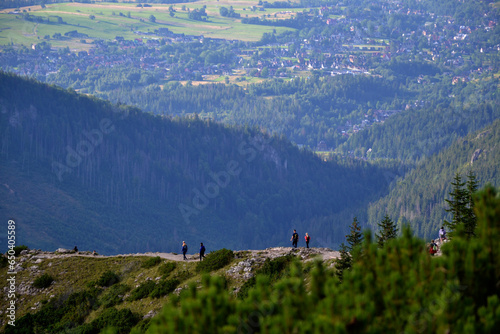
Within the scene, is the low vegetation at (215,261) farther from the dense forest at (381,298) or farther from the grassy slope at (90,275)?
the dense forest at (381,298)

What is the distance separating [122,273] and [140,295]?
Result: 8.25 meters

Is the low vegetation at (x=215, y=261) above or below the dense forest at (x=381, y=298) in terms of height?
below

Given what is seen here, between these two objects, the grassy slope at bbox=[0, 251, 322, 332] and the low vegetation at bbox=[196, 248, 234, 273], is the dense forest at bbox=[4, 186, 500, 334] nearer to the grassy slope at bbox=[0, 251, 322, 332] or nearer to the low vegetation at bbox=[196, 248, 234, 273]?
the grassy slope at bbox=[0, 251, 322, 332]

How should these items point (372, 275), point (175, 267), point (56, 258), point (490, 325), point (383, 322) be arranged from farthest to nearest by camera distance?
point (56, 258) < point (175, 267) < point (372, 275) < point (383, 322) < point (490, 325)

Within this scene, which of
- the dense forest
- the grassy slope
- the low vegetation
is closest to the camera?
the dense forest

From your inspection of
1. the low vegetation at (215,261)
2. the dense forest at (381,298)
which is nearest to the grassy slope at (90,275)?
the low vegetation at (215,261)

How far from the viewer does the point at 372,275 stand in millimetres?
32750

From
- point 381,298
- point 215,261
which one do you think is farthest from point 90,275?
point 381,298

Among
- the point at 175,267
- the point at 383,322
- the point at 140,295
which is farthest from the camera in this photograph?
the point at 175,267

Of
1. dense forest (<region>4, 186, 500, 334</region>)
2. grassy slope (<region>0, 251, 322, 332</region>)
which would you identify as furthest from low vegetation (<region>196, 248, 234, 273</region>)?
dense forest (<region>4, 186, 500, 334</region>)

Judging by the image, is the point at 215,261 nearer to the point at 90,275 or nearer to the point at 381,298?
the point at 90,275

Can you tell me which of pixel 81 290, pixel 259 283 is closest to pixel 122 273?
pixel 81 290

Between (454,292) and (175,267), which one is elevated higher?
(454,292)

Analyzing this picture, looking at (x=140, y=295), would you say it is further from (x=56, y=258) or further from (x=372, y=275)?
(x=372, y=275)
